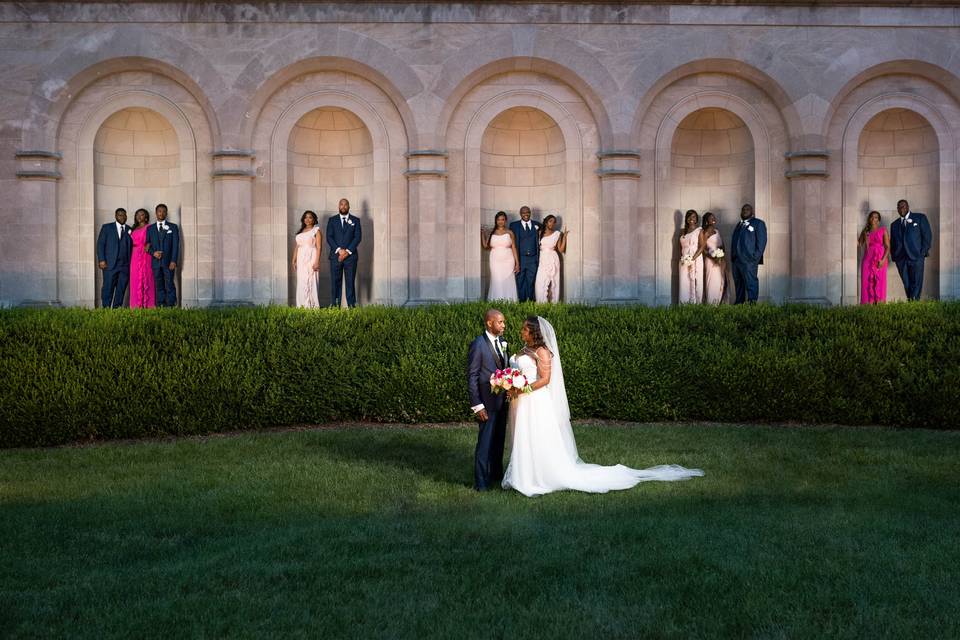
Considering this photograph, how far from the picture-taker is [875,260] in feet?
77.2

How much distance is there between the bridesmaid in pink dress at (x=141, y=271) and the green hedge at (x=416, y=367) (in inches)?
245

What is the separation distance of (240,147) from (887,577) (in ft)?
60.4

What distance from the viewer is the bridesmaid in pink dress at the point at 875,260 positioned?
23.5 m

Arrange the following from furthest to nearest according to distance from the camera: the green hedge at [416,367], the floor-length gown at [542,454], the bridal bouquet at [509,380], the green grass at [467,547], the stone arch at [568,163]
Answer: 1. the stone arch at [568,163]
2. the green hedge at [416,367]
3. the floor-length gown at [542,454]
4. the bridal bouquet at [509,380]
5. the green grass at [467,547]

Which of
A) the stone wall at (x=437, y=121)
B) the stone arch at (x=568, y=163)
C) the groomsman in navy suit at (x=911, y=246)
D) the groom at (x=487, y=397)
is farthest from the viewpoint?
the stone arch at (x=568, y=163)

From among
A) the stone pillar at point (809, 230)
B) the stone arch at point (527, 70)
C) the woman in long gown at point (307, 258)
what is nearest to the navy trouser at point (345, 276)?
the woman in long gown at point (307, 258)

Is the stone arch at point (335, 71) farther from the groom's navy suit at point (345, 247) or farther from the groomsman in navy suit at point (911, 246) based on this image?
the groomsman in navy suit at point (911, 246)

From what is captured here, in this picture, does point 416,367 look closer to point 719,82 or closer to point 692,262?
point 692,262

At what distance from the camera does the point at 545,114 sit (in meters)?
24.1

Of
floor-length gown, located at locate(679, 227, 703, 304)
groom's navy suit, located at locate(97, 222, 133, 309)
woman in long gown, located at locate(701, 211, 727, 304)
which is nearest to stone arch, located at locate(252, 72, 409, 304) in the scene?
groom's navy suit, located at locate(97, 222, 133, 309)

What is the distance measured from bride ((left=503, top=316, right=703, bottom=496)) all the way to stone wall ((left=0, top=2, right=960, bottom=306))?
38.0ft

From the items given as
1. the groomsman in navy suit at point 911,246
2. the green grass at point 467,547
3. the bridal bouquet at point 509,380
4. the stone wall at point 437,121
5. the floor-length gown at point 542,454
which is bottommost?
the green grass at point 467,547

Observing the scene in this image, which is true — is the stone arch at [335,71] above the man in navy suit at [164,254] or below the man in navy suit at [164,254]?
above

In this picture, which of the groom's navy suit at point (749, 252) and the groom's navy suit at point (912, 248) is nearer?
the groom's navy suit at point (749, 252)
